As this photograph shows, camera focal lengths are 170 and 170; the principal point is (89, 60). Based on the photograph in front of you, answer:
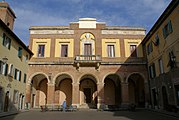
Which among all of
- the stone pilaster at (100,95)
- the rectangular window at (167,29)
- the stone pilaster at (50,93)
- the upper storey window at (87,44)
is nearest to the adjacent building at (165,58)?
the rectangular window at (167,29)

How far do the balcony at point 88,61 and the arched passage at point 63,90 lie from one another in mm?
3370

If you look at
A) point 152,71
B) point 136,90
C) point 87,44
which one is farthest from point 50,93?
point 152,71

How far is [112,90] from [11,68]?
1500 centimetres

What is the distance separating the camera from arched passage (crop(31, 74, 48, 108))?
24650mm

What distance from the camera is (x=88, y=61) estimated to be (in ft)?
76.3

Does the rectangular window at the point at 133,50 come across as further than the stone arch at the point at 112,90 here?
No

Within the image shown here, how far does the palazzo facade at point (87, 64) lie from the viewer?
23.3 metres

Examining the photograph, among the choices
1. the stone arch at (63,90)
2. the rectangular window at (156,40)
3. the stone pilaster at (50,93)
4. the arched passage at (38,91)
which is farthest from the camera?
the stone arch at (63,90)

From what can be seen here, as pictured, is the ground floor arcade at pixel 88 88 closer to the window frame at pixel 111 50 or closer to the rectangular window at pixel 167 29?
the window frame at pixel 111 50

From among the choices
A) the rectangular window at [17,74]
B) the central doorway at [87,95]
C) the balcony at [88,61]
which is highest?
the balcony at [88,61]

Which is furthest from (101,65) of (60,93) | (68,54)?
(60,93)

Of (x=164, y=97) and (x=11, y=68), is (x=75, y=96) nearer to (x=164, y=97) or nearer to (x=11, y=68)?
(x=11, y=68)

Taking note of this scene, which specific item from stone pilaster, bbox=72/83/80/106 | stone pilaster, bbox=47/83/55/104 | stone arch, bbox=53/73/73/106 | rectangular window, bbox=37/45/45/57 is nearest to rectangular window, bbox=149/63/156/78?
stone pilaster, bbox=72/83/80/106

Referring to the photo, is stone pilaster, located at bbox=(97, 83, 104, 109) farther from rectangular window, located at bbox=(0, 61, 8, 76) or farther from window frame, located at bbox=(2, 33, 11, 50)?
window frame, located at bbox=(2, 33, 11, 50)
